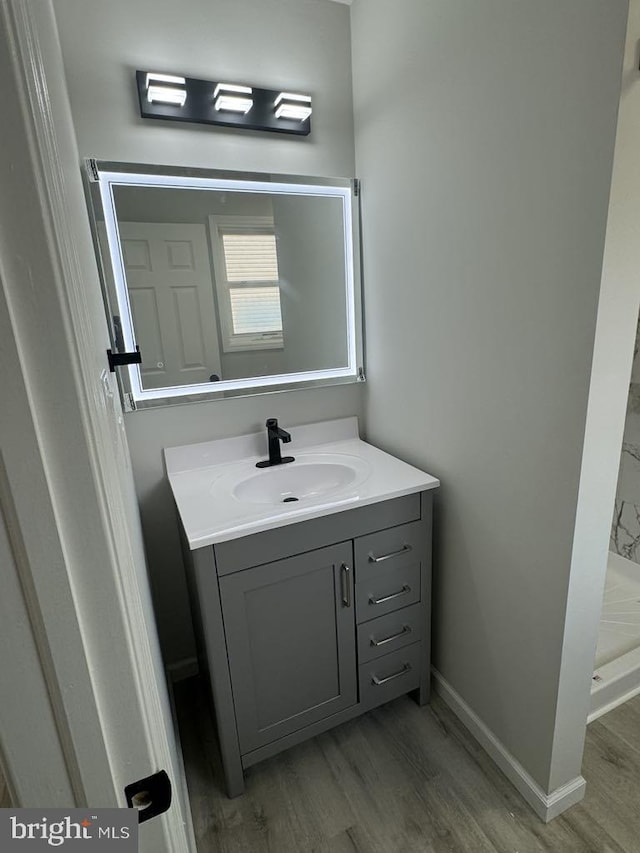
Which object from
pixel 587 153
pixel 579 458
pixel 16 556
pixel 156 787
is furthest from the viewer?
pixel 579 458

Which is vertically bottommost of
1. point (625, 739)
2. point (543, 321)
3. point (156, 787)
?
point (625, 739)

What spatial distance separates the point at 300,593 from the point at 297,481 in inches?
18.4

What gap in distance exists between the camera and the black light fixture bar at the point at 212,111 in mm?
1359

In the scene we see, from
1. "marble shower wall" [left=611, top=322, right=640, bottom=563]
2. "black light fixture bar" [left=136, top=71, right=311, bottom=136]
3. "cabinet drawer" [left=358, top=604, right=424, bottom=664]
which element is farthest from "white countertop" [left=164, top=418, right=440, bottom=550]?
"marble shower wall" [left=611, top=322, right=640, bottom=563]

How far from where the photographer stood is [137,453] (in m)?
1.57

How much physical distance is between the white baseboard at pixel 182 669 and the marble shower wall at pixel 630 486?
85.6 inches

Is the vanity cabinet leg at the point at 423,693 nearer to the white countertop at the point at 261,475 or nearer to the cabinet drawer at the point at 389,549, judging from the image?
the cabinet drawer at the point at 389,549

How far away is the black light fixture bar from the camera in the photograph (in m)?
1.36

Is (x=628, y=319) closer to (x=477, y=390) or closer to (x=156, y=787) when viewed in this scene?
(x=477, y=390)

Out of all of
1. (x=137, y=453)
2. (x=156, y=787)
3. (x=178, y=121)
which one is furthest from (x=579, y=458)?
(x=178, y=121)

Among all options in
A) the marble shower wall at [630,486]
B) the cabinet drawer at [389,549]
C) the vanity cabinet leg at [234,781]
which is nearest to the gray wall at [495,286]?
the cabinet drawer at [389,549]

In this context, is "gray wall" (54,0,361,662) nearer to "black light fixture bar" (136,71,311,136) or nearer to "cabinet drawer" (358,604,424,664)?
"black light fixture bar" (136,71,311,136)

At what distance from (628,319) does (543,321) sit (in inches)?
6.5

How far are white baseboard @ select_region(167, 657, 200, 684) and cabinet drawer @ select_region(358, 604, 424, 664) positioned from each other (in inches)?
A: 30.7
